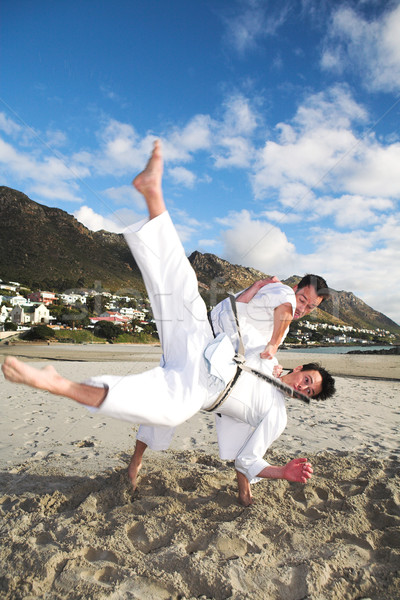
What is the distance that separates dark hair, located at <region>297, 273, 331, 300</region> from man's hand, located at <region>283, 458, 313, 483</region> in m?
1.65

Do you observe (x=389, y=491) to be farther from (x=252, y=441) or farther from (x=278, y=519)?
(x=252, y=441)

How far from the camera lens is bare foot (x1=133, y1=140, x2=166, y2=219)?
2.79 metres

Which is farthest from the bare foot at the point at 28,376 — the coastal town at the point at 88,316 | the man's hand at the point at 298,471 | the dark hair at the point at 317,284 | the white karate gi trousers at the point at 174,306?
the coastal town at the point at 88,316

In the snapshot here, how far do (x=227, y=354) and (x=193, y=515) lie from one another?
56.8 inches

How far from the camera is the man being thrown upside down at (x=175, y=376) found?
223 cm

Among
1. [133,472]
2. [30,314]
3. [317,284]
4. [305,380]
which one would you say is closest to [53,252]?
[30,314]

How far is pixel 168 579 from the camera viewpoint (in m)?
2.23

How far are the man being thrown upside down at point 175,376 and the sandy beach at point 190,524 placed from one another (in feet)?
1.55

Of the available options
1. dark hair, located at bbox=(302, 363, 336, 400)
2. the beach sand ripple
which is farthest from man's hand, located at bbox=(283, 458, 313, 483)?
dark hair, located at bbox=(302, 363, 336, 400)

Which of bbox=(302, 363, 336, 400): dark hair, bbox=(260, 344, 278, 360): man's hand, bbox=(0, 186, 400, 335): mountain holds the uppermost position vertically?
bbox=(0, 186, 400, 335): mountain

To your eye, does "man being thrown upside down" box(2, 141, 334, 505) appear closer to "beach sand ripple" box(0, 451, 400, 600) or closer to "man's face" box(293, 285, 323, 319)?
"beach sand ripple" box(0, 451, 400, 600)

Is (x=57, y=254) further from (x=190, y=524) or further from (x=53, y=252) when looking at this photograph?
(x=190, y=524)

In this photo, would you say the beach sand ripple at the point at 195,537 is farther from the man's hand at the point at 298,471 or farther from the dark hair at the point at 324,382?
the dark hair at the point at 324,382

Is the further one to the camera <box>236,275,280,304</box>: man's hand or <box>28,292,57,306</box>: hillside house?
<box>28,292,57,306</box>: hillside house
